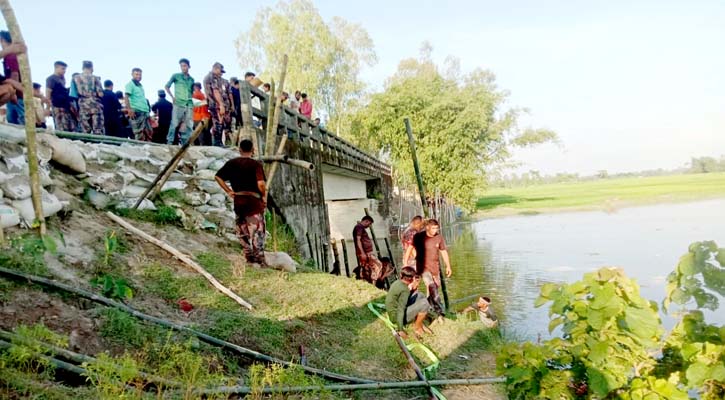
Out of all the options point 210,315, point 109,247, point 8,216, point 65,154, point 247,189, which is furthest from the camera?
point 247,189

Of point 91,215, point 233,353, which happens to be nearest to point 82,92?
point 91,215

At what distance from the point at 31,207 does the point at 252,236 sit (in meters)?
2.64

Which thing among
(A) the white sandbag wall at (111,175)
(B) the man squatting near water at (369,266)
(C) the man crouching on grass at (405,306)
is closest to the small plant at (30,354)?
(A) the white sandbag wall at (111,175)

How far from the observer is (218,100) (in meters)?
10.2

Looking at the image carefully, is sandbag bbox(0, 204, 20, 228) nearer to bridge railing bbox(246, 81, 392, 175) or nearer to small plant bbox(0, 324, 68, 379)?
small plant bbox(0, 324, 68, 379)

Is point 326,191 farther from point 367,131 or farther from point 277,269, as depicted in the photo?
point 367,131

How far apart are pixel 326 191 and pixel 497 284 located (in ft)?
21.8

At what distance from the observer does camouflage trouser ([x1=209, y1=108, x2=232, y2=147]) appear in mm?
10430

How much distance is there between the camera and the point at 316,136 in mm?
12406

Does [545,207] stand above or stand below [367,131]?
below

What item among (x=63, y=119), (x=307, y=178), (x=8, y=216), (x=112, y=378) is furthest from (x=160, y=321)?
(x=63, y=119)

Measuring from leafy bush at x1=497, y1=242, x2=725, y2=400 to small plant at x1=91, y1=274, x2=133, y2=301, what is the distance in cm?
393

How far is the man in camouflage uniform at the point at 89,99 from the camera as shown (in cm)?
930

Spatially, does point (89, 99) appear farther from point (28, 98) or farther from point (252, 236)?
point (28, 98)
